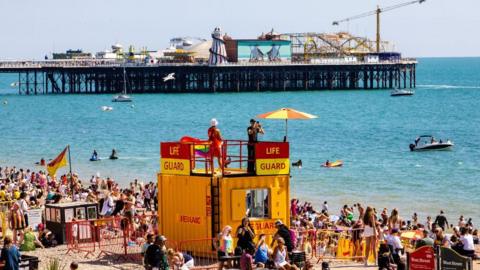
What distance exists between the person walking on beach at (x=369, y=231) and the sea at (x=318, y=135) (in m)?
17.0

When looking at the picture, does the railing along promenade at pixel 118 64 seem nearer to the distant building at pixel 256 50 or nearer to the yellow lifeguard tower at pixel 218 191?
the distant building at pixel 256 50

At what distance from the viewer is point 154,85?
5167 inches

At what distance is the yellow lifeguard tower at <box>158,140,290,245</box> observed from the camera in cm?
1858

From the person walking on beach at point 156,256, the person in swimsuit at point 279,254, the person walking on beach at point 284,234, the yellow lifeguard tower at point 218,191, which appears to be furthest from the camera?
the yellow lifeguard tower at point 218,191

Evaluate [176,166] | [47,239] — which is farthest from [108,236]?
[176,166]

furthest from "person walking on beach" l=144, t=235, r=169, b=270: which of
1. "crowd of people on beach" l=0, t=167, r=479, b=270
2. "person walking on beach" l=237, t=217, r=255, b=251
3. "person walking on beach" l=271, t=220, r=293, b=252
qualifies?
"person walking on beach" l=271, t=220, r=293, b=252

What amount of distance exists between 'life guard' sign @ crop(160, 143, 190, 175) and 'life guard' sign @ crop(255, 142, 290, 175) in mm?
1314

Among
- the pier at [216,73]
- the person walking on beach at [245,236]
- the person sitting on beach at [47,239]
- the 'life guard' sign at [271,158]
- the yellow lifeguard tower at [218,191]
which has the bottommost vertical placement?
the person sitting on beach at [47,239]

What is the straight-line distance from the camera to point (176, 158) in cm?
1939

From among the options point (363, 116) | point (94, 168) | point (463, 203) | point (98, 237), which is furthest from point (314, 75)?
point (98, 237)

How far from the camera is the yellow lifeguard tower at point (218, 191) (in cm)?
1858

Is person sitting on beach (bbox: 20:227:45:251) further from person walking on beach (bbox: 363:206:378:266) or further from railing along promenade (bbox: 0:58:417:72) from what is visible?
railing along promenade (bbox: 0:58:417:72)

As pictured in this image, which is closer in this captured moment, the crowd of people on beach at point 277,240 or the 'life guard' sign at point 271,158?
the crowd of people on beach at point 277,240

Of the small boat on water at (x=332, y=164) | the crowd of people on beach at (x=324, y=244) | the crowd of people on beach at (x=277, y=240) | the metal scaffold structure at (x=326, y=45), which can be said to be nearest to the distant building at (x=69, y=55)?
the metal scaffold structure at (x=326, y=45)
